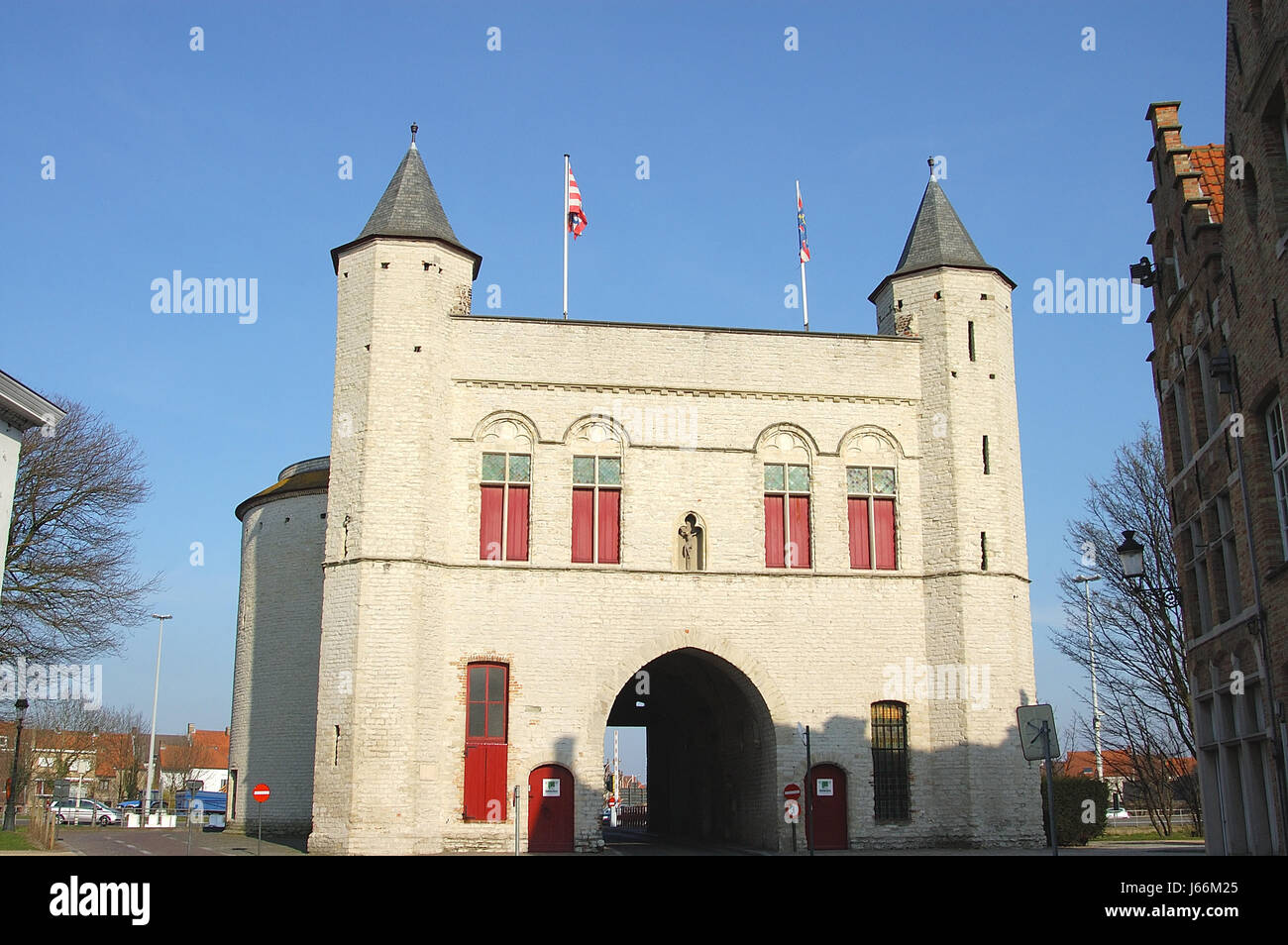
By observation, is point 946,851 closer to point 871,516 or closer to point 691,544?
point 871,516

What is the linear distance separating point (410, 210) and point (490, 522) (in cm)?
→ 827

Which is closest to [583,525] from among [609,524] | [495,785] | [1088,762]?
[609,524]

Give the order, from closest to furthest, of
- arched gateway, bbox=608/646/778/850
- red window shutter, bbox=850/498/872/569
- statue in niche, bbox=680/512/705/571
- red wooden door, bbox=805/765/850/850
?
1. red wooden door, bbox=805/765/850/850
2. arched gateway, bbox=608/646/778/850
3. statue in niche, bbox=680/512/705/571
4. red window shutter, bbox=850/498/872/569

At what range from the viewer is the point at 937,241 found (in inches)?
1254

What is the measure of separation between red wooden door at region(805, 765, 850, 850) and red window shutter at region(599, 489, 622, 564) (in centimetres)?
705

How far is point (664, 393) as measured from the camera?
29953mm

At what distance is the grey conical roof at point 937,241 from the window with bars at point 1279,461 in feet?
46.4

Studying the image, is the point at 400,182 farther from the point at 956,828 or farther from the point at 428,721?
the point at 956,828

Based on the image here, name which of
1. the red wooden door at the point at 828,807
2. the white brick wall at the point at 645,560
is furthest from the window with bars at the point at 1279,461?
the red wooden door at the point at 828,807

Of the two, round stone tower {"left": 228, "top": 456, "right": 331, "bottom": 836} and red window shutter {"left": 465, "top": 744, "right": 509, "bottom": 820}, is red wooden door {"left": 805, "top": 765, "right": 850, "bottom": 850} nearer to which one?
red window shutter {"left": 465, "top": 744, "right": 509, "bottom": 820}

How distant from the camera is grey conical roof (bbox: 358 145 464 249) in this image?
1176 inches

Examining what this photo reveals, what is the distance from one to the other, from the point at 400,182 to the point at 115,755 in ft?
242

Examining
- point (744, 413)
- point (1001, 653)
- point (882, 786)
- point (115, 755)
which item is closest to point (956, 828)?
point (882, 786)

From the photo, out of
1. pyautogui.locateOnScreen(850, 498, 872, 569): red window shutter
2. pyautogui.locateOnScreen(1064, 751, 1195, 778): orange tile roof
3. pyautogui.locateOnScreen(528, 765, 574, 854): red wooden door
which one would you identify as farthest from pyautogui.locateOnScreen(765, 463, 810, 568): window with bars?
pyautogui.locateOnScreen(1064, 751, 1195, 778): orange tile roof
